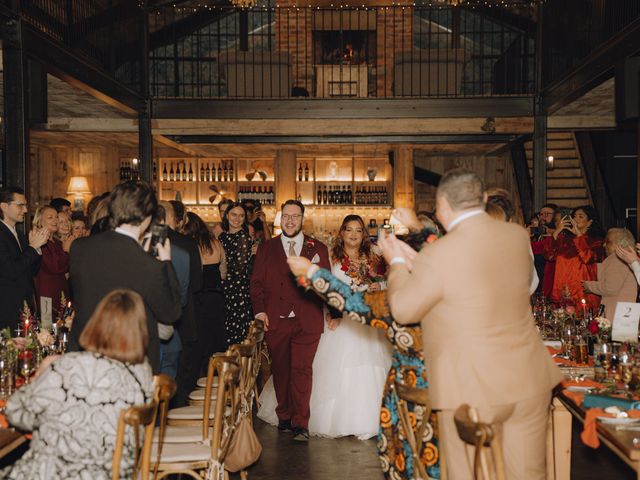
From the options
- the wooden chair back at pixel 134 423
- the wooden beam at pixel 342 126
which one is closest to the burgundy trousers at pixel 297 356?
the wooden chair back at pixel 134 423

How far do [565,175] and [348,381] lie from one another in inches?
387

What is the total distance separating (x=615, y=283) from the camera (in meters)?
5.46

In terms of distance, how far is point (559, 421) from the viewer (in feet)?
12.1

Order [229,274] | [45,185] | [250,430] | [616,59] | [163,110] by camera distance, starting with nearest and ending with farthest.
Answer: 1. [250,430]
2. [229,274]
3. [616,59]
4. [163,110]
5. [45,185]

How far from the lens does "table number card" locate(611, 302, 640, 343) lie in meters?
3.59

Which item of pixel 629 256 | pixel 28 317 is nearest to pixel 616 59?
pixel 629 256

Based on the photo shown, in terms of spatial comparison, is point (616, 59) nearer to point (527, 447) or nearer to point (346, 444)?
point (346, 444)

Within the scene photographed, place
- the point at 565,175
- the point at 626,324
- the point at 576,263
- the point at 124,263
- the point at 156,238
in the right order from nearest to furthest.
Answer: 1. the point at 124,263
2. the point at 156,238
3. the point at 626,324
4. the point at 576,263
5. the point at 565,175

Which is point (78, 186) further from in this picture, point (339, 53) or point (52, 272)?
point (52, 272)

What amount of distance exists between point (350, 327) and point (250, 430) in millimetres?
1626

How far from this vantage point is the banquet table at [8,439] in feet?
8.64

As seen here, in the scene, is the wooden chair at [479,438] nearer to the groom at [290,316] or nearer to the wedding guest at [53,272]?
the groom at [290,316]

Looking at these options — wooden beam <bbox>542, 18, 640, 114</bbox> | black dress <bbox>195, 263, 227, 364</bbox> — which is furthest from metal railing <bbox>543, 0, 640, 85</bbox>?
black dress <bbox>195, 263, 227, 364</bbox>

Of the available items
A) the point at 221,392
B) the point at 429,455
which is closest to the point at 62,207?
the point at 221,392
